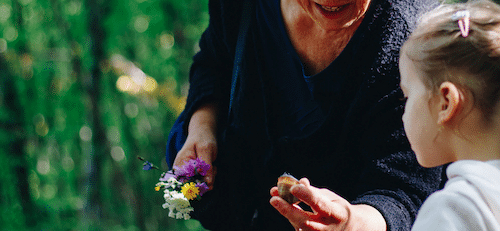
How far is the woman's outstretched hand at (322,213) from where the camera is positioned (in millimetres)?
1199

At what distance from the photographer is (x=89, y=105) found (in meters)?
4.56

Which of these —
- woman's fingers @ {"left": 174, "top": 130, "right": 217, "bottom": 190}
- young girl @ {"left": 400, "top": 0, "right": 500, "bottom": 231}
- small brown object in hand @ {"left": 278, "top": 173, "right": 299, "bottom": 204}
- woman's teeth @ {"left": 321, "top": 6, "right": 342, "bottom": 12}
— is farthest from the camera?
woman's fingers @ {"left": 174, "top": 130, "right": 217, "bottom": 190}

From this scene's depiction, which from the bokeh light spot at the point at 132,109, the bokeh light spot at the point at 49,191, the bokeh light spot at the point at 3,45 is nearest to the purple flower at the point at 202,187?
the bokeh light spot at the point at 132,109

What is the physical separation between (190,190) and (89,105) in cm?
317

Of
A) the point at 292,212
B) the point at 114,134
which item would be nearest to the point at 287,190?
the point at 292,212

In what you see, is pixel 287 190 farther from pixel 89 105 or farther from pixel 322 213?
pixel 89 105

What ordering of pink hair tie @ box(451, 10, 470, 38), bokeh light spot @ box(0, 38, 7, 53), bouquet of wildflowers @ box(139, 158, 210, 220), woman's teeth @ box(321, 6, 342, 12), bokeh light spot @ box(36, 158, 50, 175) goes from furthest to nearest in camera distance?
bokeh light spot @ box(36, 158, 50, 175), bokeh light spot @ box(0, 38, 7, 53), bouquet of wildflowers @ box(139, 158, 210, 220), woman's teeth @ box(321, 6, 342, 12), pink hair tie @ box(451, 10, 470, 38)

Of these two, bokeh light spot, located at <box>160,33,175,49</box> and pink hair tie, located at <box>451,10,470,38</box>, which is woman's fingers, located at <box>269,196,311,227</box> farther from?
bokeh light spot, located at <box>160,33,175,49</box>

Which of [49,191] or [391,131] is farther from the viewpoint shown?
[49,191]

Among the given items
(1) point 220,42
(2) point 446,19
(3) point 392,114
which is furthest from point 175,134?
(2) point 446,19

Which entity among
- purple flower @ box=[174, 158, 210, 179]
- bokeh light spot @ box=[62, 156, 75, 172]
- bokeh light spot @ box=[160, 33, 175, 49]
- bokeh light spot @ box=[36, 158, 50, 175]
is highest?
purple flower @ box=[174, 158, 210, 179]

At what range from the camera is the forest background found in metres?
4.57

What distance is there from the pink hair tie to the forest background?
3604mm

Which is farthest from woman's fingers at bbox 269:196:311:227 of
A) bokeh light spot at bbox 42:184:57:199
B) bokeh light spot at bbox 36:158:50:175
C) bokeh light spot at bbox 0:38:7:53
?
bokeh light spot at bbox 42:184:57:199
